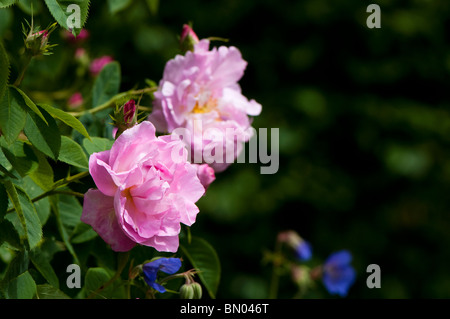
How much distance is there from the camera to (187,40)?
83cm

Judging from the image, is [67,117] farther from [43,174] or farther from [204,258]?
[204,258]

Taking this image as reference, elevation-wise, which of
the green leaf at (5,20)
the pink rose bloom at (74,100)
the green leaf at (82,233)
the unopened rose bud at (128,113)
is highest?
the green leaf at (5,20)

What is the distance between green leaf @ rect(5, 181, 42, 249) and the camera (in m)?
0.61

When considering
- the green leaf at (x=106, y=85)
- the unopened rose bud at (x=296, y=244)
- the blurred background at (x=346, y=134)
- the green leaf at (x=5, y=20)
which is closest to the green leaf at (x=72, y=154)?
the green leaf at (x=106, y=85)

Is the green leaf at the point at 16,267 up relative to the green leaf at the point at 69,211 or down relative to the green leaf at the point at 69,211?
down

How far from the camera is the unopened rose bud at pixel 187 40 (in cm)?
82

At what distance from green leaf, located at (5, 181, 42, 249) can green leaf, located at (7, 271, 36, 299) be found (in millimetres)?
38

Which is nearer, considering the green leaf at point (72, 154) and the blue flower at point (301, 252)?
the green leaf at point (72, 154)

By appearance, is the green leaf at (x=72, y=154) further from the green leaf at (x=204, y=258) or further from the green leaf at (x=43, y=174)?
the green leaf at (x=204, y=258)

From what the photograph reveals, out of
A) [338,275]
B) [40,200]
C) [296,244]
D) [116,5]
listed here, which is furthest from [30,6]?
[338,275]

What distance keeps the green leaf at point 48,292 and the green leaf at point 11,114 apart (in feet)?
0.60

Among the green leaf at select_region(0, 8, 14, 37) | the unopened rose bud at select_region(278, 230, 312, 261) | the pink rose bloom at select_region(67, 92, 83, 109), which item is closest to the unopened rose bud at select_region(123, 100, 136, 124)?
the green leaf at select_region(0, 8, 14, 37)

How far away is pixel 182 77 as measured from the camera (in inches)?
31.1

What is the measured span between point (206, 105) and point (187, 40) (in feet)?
0.28
